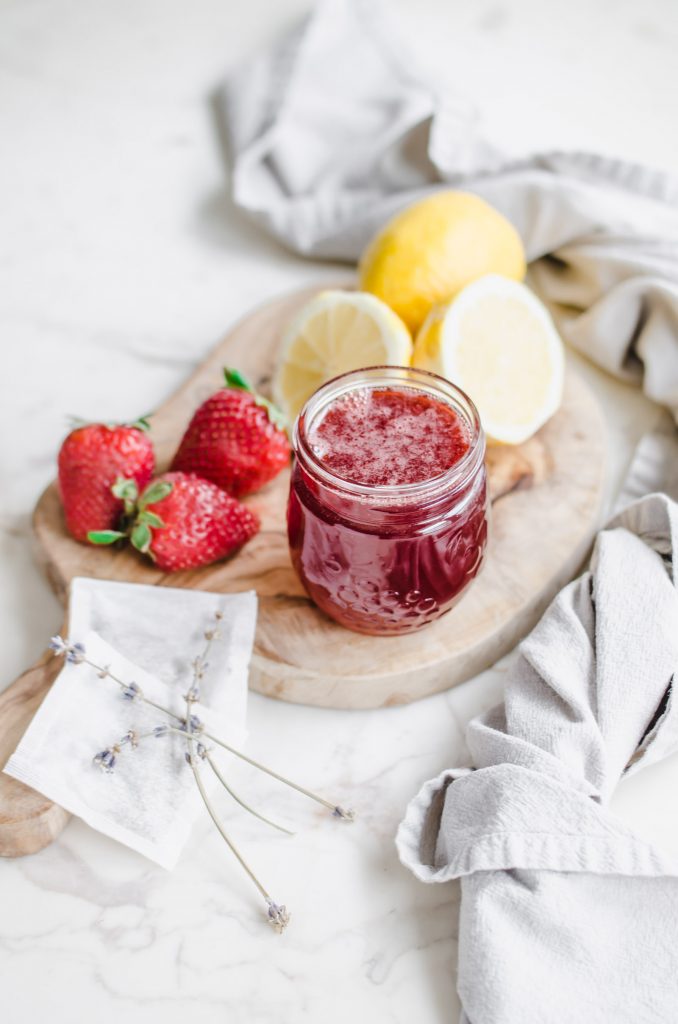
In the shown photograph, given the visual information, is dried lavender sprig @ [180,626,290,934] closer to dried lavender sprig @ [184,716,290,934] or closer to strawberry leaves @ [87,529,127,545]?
dried lavender sprig @ [184,716,290,934]

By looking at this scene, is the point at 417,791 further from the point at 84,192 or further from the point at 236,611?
the point at 84,192

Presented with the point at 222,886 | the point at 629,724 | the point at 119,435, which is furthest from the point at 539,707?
the point at 119,435

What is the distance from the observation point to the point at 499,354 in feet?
5.07

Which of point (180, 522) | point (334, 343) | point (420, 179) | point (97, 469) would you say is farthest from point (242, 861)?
point (420, 179)

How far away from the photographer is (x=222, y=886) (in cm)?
117

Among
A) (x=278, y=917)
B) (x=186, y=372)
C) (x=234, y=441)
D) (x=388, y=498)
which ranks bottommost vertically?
(x=278, y=917)

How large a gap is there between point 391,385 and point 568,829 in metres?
0.56

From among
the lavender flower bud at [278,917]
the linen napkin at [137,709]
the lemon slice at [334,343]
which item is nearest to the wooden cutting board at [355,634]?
the linen napkin at [137,709]

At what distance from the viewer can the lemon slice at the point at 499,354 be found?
4.95ft

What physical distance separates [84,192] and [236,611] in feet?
3.94

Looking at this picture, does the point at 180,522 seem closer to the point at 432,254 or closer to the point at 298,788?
the point at 298,788

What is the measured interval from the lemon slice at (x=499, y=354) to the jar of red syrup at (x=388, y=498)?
Answer: 8.6 inches

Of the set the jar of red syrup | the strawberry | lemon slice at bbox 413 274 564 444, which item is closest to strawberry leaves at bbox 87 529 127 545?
the strawberry

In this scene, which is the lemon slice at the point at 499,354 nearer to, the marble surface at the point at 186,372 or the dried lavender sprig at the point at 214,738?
the marble surface at the point at 186,372
